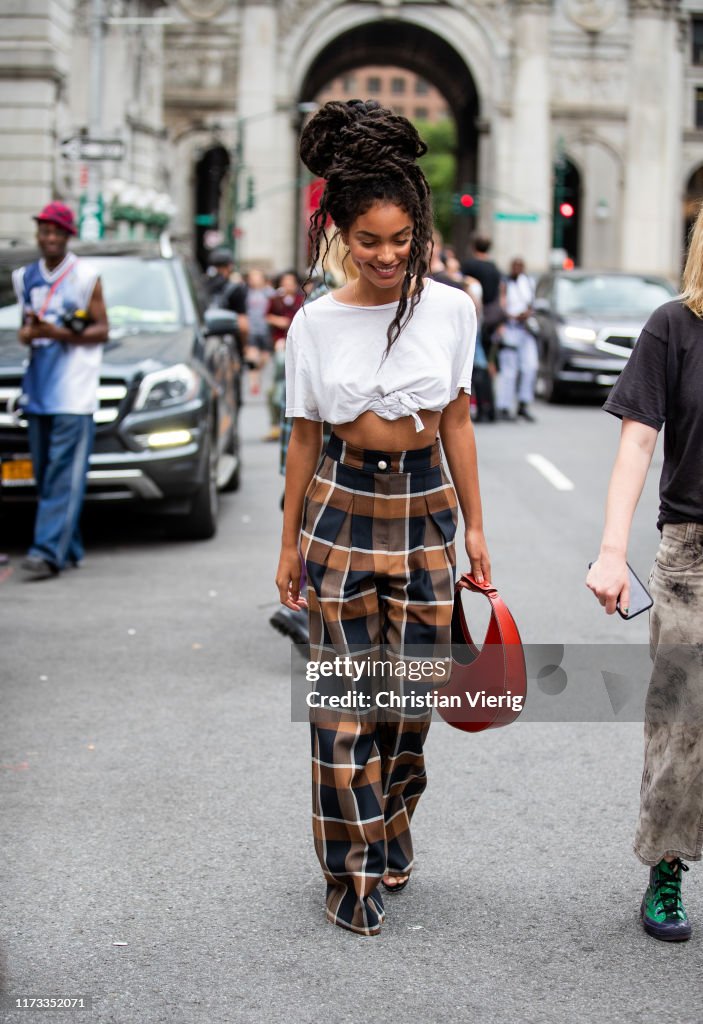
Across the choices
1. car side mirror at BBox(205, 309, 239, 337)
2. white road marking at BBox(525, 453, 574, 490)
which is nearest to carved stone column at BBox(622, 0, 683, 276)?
white road marking at BBox(525, 453, 574, 490)

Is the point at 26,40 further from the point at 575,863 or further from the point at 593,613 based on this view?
the point at 575,863

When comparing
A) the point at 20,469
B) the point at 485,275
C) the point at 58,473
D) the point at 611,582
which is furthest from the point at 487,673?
the point at 485,275

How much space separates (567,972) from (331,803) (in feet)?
2.29

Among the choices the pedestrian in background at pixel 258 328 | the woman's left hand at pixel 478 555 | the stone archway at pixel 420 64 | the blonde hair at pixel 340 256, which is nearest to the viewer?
the woman's left hand at pixel 478 555

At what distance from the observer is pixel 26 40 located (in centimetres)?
3047

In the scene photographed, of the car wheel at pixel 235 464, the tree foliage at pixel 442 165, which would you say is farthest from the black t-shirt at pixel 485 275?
the tree foliage at pixel 442 165

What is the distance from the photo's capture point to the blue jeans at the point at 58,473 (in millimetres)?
9148

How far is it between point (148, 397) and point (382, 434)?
6218 millimetres

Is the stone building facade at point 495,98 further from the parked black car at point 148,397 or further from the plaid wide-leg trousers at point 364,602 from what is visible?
the plaid wide-leg trousers at point 364,602

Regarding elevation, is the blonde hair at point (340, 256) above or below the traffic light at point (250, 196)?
below

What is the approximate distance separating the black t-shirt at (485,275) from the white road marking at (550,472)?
341cm

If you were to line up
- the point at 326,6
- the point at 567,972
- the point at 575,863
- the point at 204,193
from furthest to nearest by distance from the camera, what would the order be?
the point at 204,193 < the point at 326,6 < the point at 575,863 < the point at 567,972

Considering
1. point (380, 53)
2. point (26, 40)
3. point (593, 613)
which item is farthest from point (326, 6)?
point (593, 613)

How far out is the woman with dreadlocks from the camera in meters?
4.04
